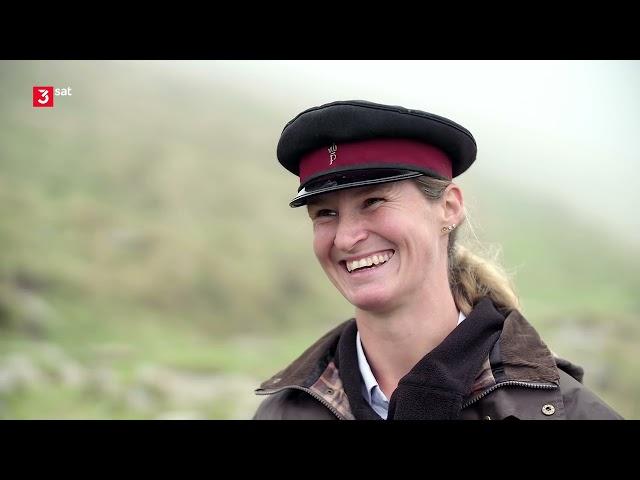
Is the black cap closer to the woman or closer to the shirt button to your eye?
the woman

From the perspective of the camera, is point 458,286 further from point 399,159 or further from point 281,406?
point 281,406

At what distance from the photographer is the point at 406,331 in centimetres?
195

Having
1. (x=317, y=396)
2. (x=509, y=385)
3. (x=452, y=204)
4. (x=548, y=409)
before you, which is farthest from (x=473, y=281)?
(x=317, y=396)

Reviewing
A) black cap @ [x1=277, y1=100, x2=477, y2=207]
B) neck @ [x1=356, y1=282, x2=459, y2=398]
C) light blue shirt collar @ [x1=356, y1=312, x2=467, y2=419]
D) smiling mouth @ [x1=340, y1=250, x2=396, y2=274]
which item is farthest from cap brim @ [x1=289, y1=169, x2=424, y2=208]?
light blue shirt collar @ [x1=356, y1=312, x2=467, y2=419]

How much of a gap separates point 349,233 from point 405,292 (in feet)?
0.87

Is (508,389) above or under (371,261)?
under

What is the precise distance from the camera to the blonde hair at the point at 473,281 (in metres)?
2.12

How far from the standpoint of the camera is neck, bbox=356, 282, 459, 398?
1942mm

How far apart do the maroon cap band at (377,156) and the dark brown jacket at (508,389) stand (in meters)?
0.62

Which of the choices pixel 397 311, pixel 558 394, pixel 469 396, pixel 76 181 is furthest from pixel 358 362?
pixel 76 181

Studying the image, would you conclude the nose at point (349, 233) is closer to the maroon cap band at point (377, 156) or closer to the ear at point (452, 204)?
the maroon cap band at point (377, 156)

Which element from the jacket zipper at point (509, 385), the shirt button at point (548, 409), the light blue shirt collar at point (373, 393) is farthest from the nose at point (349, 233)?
the shirt button at point (548, 409)

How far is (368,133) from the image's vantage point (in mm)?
1873

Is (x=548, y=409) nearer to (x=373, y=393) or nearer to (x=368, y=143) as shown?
(x=373, y=393)
